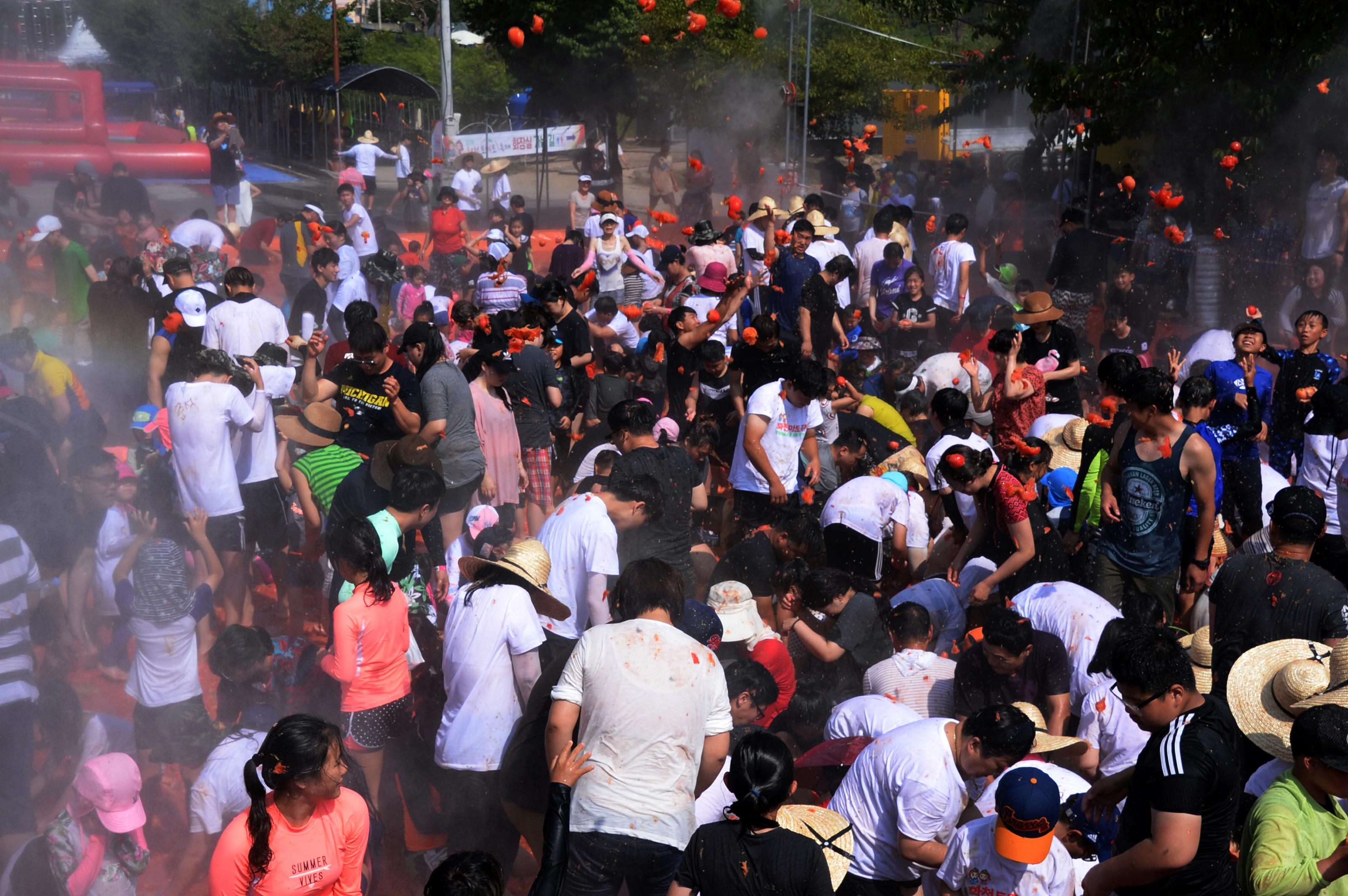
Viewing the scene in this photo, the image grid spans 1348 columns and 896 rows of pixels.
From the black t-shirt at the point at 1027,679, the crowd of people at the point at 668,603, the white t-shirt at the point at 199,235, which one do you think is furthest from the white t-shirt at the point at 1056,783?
the white t-shirt at the point at 199,235

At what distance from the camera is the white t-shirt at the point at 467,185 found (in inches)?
663

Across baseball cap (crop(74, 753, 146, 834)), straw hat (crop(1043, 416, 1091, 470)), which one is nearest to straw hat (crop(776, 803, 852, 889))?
baseball cap (crop(74, 753, 146, 834))

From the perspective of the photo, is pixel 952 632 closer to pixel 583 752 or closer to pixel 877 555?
pixel 877 555

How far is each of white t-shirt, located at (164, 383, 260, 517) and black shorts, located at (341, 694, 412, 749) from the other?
2.04 meters

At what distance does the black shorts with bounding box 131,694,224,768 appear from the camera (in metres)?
4.75

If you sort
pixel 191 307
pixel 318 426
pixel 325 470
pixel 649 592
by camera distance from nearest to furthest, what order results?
pixel 649 592, pixel 325 470, pixel 318 426, pixel 191 307

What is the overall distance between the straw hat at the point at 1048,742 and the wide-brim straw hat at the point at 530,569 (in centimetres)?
180

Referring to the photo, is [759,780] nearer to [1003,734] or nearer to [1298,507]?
[1003,734]

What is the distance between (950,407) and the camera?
610 cm

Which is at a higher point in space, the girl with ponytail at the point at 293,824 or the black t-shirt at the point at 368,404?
the black t-shirt at the point at 368,404

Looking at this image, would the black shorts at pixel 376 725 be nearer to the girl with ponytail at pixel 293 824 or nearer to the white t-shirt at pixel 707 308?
the girl with ponytail at pixel 293 824

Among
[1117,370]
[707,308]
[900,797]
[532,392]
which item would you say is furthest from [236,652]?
[707,308]

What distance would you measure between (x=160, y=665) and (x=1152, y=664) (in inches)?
156

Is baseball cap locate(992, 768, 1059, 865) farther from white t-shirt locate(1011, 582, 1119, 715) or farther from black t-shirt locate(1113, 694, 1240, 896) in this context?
white t-shirt locate(1011, 582, 1119, 715)
